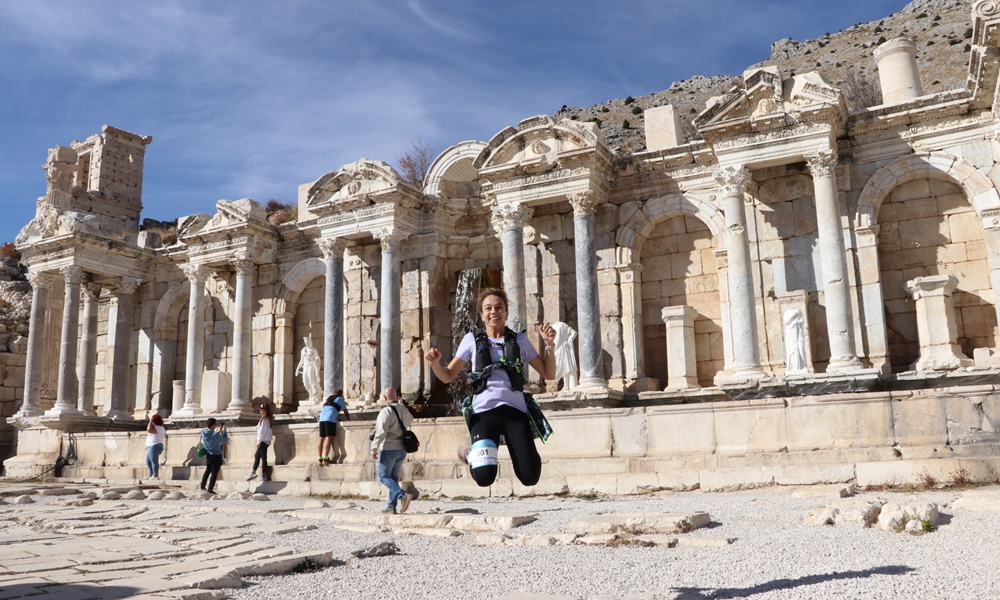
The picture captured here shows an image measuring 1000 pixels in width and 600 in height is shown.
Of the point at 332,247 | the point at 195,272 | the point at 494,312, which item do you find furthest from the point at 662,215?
the point at 494,312

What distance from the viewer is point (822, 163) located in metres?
15.4

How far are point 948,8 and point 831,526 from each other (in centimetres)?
6647

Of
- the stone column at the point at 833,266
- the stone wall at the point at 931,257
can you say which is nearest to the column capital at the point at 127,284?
the stone column at the point at 833,266

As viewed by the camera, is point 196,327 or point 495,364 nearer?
point 495,364

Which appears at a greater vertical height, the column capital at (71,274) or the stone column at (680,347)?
the column capital at (71,274)

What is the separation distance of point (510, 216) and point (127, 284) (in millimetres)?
12934

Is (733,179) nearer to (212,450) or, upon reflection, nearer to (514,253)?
(514,253)

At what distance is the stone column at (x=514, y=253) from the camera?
1784 centimetres

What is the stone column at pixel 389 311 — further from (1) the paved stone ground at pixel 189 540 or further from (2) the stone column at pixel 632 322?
(1) the paved stone ground at pixel 189 540

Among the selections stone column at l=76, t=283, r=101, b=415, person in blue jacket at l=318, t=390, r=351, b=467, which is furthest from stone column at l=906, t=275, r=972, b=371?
stone column at l=76, t=283, r=101, b=415

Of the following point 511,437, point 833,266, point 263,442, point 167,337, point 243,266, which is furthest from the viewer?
point 167,337

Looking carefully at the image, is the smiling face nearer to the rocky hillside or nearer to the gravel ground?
the gravel ground

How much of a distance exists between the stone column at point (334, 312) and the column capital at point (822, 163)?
35.3ft

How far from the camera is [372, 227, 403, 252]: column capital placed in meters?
19.5
